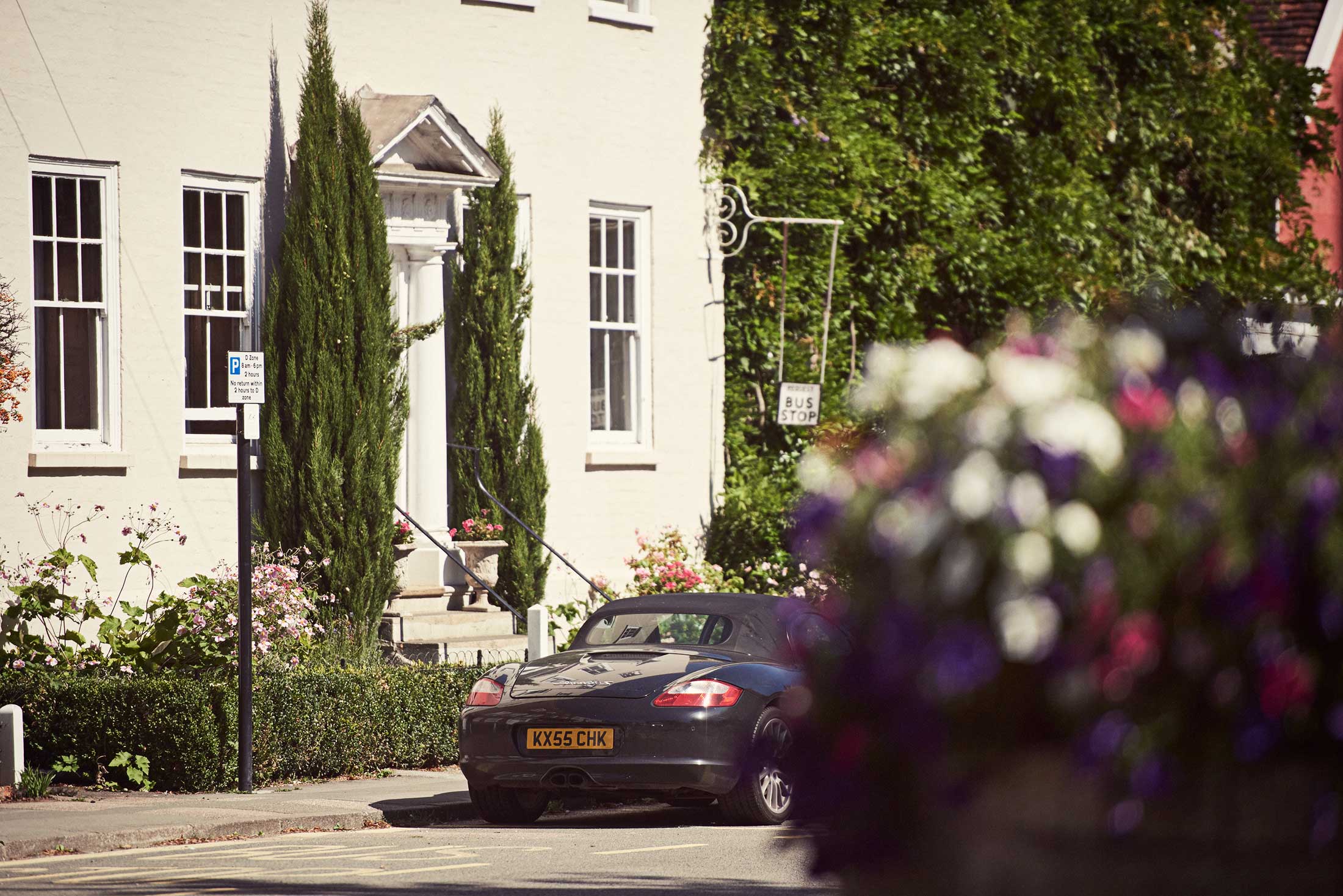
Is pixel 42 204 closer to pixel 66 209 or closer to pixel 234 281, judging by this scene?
pixel 66 209

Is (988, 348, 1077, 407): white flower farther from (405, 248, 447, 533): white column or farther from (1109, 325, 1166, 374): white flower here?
(405, 248, 447, 533): white column

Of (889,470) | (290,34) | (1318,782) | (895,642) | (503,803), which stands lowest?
(503,803)

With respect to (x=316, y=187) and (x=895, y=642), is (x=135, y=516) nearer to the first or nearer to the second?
(x=316, y=187)

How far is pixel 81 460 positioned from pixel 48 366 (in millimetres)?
874

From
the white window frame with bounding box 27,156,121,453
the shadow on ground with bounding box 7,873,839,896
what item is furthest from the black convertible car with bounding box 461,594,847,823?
the white window frame with bounding box 27,156,121,453

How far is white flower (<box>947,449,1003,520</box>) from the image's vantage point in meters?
3.41

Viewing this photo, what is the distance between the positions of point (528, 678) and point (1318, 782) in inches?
326

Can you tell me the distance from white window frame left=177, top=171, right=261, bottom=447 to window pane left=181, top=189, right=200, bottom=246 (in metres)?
0.04

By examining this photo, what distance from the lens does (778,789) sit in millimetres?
Answer: 11297

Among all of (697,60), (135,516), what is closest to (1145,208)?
(697,60)

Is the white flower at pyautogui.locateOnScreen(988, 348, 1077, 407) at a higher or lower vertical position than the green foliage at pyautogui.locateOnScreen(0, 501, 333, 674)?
higher

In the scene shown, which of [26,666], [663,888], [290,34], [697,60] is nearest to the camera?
[663,888]

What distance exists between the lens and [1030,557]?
131 inches

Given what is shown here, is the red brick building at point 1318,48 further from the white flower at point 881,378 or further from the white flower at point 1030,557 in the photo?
the white flower at point 1030,557
